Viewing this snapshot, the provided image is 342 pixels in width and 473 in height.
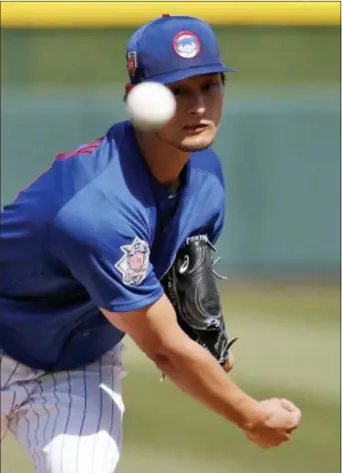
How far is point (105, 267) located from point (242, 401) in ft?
1.43

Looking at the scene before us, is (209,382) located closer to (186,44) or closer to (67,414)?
(67,414)

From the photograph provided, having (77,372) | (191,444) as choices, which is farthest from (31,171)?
(77,372)

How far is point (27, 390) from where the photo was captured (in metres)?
2.72

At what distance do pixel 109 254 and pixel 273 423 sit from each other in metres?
0.54

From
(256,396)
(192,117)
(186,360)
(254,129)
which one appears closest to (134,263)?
(186,360)

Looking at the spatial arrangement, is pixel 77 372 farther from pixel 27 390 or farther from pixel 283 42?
pixel 283 42

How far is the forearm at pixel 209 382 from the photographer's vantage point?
2404 mm

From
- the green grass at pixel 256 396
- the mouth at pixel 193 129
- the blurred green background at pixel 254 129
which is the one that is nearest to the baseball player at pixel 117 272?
the mouth at pixel 193 129

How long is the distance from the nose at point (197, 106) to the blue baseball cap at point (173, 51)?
6cm

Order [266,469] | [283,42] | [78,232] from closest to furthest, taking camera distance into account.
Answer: [78,232] < [266,469] < [283,42]

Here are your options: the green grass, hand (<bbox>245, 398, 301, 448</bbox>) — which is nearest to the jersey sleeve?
hand (<bbox>245, 398, 301, 448</bbox>)

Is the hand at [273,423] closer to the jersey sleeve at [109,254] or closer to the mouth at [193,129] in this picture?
the jersey sleeve at [109,254]

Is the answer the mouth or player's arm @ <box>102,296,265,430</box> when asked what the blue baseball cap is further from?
player's arm @ <box>102,296,265,430</box>

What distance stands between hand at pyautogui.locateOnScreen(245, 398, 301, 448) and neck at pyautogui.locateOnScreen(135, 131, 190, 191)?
1.86ft
